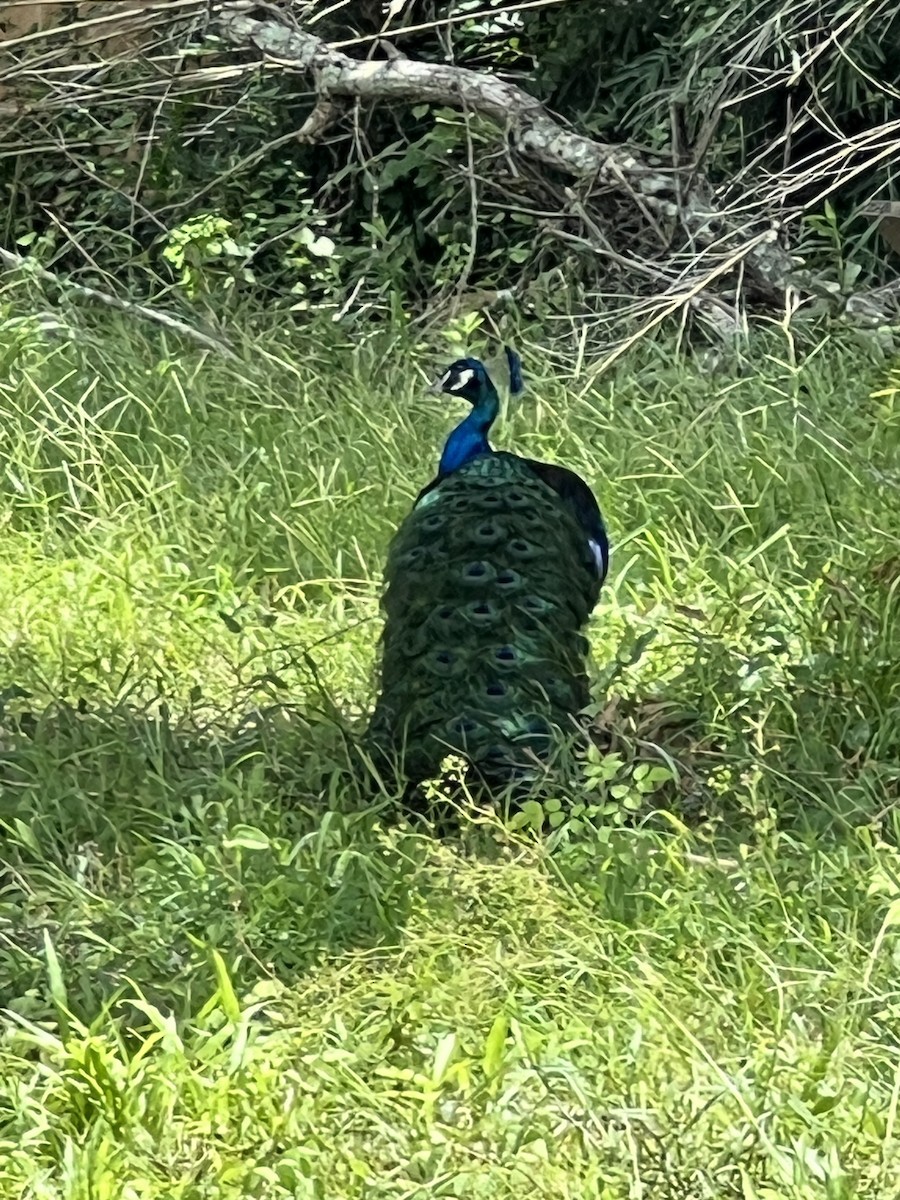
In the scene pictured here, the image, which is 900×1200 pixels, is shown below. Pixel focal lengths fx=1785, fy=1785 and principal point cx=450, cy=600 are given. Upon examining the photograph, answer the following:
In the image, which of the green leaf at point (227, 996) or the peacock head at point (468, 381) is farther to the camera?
the peacock head at point (468, 381)

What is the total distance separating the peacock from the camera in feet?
10.9

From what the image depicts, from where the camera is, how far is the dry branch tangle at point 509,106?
6.37 m

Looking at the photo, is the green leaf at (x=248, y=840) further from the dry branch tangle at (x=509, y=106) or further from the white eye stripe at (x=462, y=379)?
the dry branch tangle at (x=509, y=106)

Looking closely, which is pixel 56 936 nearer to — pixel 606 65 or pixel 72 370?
pixel 72 370

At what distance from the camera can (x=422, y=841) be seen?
320 centimetres

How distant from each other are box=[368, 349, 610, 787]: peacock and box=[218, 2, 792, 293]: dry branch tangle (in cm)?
282

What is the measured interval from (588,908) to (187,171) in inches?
210

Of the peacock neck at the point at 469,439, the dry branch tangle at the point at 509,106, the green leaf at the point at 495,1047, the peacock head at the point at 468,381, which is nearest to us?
the green leaf at the point at 495,1047

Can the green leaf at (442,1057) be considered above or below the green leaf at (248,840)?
above

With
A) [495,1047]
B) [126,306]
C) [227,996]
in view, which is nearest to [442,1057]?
[495,1047]

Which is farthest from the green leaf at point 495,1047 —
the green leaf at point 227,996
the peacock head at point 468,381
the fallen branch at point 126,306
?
the fallen branch at point 126,306

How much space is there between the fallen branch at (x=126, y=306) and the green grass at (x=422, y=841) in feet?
2.00

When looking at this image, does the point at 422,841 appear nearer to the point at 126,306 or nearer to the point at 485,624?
the point at 485,624

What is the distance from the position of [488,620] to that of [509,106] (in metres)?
3.77
